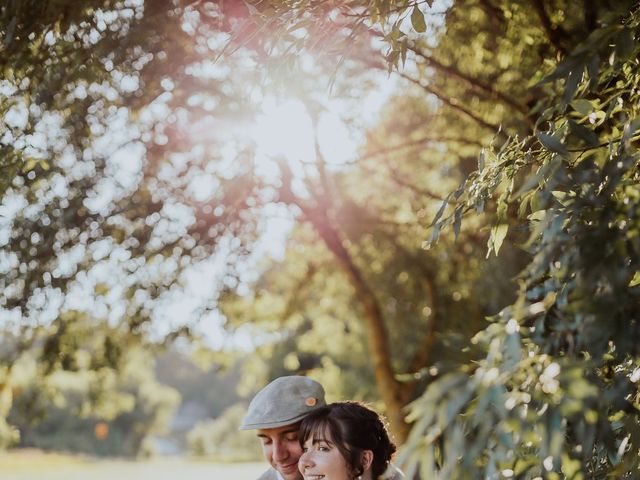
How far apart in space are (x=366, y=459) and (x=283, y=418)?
0.39m

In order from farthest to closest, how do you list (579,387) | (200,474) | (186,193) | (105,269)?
1. (200,474)
2. (186,193)
3. (105,269)
4. (579,387)

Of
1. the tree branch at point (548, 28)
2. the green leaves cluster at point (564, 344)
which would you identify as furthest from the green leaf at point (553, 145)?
the tree branch at point (548, 28)

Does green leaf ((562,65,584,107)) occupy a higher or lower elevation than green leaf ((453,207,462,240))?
higher

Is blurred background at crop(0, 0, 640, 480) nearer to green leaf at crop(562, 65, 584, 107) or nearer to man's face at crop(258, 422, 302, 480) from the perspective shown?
green leaf at crop(562, 65, 584, 107)

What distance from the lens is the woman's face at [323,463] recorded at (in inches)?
122

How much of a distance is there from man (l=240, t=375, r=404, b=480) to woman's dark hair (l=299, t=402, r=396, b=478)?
0.10m

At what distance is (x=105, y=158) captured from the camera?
6984 millimetres

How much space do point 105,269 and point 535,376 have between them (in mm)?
6221

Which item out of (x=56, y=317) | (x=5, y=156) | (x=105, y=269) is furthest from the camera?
(x=105, y=269)

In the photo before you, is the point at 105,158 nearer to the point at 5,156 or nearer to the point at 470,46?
the point at 470,46

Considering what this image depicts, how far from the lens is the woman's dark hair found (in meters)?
3.17

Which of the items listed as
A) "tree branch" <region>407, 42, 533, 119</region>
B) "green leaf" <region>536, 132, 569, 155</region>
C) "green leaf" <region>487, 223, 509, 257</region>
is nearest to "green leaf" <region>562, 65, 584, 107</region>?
"green leaf" <region>536, 132, 569, 155</region>

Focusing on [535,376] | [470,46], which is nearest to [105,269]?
[470,46]

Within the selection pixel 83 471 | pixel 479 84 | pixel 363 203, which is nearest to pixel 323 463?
pixel 479 84
